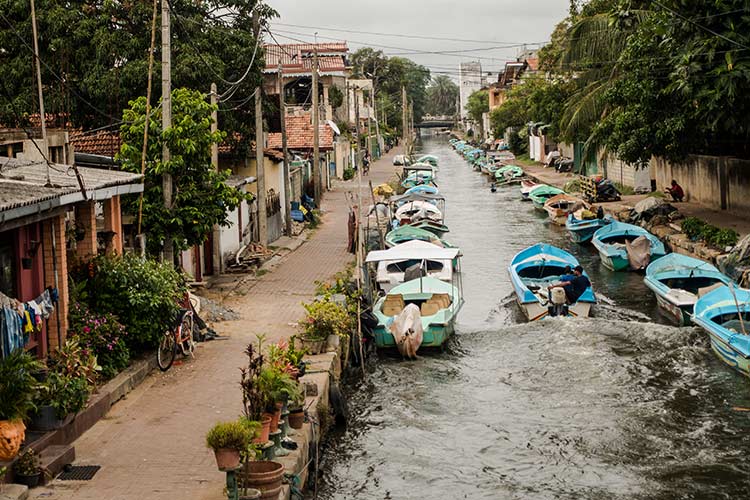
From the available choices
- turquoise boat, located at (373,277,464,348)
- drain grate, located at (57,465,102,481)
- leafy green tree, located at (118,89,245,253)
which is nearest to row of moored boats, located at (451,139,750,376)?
A: turquoise boat, located at (373,277,464,348)

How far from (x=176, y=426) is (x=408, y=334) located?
806 cm

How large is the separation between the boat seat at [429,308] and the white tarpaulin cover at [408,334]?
1348 millimetres

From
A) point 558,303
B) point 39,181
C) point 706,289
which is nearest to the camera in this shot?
point 39,181

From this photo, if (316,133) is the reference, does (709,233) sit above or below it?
below

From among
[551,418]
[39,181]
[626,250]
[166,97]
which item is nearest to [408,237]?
[626,250]

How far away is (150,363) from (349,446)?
3.59m

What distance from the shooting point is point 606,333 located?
22.3 m

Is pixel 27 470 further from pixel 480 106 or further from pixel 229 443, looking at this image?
pixel 480 106

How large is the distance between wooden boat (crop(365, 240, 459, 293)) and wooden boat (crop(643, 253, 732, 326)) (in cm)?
517

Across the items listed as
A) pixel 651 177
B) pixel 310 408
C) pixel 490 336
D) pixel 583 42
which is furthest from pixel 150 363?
pixel 651 177

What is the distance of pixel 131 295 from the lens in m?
15.8

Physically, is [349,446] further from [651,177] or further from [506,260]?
[651,177]

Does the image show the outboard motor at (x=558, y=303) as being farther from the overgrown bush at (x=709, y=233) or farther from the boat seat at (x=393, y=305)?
the overgrown bush at (x=709, y=233)

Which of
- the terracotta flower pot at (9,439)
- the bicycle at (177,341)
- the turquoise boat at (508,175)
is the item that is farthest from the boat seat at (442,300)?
the turquoise boat at (508,175)
